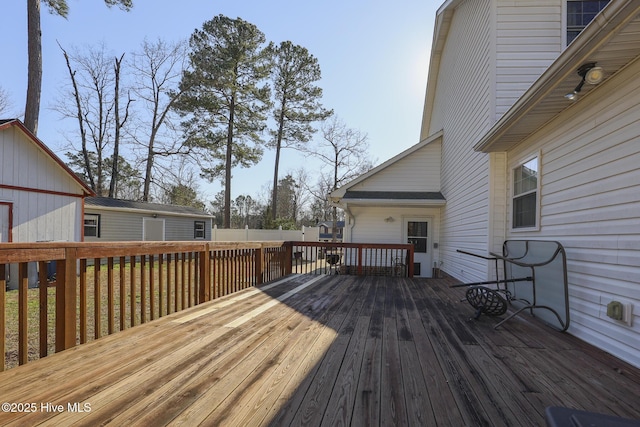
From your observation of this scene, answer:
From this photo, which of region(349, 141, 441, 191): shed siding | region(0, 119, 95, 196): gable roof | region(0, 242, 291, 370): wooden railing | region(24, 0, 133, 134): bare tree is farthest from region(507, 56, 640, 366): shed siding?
region(24, 0, 133, 134): bare tree

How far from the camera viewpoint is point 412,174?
885cm

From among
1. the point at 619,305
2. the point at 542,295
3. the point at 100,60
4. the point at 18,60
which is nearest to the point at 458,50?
the point at 542,295

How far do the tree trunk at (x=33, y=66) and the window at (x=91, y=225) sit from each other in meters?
3.49

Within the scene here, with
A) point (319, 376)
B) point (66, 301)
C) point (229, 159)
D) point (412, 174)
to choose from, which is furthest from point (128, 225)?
point (319, 376)

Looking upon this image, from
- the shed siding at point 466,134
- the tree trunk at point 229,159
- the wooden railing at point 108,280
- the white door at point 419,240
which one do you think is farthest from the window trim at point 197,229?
the shed siding at point 466,134

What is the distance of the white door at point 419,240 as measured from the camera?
8.61 m

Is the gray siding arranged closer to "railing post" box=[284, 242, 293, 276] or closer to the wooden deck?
"railing post" box=[284, 242, 293, 276]

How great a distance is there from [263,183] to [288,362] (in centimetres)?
2979

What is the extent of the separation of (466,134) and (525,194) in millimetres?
2387

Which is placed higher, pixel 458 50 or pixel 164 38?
pixel 164 38

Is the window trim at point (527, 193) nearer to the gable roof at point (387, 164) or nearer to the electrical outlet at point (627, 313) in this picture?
the electrical outlet at point (627, 313)

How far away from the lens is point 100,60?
59.0ft

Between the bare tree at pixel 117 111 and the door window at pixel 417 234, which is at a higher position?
the bare tree at pixel 117 111

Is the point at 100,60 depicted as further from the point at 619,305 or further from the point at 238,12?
the point at 619,305
